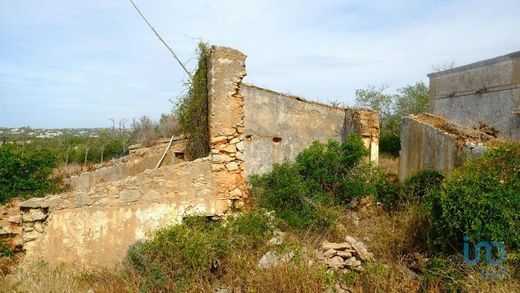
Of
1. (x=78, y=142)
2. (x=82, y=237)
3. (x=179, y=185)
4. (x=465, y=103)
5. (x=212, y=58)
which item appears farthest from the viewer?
(x=78, y=142)

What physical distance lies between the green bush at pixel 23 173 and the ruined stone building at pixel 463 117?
9.86 meters

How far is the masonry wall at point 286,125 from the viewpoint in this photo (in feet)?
41.1

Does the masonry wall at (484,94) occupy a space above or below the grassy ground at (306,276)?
above

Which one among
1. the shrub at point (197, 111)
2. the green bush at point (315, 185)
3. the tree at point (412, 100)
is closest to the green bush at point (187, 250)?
the green bush at point (315, 185)

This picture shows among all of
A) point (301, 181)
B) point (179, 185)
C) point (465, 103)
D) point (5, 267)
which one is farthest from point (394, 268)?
point (465, 103)

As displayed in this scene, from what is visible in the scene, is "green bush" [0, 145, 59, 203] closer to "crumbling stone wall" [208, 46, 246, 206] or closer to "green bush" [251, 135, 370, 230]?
"crumbling stone wall" [208, 46, 246, 206]

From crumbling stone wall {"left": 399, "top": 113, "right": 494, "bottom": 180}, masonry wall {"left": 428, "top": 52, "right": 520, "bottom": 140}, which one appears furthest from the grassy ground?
masonry wall {"left": 428, "top": 52, "right": 520, "bottom": 140}

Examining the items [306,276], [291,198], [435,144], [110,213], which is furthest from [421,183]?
[110,213]

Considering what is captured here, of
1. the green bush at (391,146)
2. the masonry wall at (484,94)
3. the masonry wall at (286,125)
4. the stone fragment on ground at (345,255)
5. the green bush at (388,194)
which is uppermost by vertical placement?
the masonry wall at (484,94)

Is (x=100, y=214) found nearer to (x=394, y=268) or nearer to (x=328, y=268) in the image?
(x=328, y=268)

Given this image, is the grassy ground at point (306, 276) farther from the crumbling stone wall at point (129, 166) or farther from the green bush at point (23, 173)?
the crumbling stone wall at point (129, 166)

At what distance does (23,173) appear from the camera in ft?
33.2

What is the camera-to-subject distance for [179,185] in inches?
290

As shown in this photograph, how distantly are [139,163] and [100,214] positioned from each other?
20.8ft
